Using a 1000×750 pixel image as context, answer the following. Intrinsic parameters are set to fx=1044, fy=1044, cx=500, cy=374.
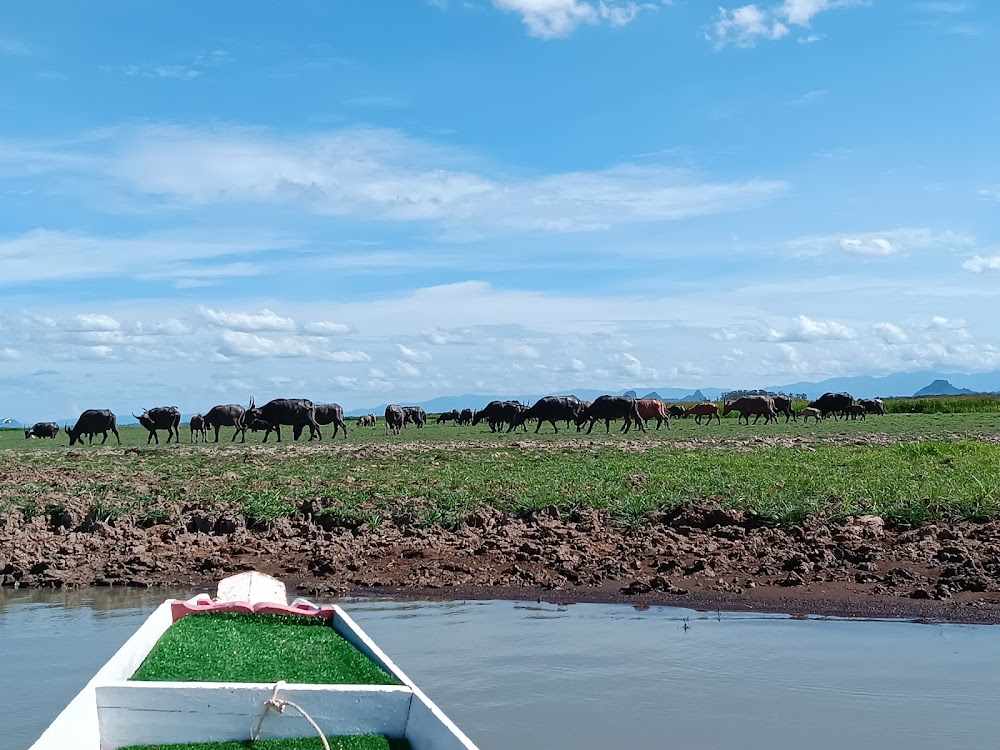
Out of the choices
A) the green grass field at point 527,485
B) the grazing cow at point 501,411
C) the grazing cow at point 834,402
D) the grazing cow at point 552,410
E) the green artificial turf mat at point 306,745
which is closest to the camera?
the green artificial turf mat at point 306,745

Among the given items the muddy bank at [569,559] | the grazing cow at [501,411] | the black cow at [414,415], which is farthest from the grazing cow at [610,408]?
the muddy bank at [569,559]

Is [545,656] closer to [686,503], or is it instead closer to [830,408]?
[686,503]

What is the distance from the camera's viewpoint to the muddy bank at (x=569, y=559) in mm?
10547

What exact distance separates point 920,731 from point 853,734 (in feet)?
1.44

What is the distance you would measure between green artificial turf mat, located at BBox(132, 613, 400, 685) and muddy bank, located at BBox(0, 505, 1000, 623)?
12.8 feet

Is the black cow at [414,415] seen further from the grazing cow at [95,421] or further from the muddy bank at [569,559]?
the muddy bank at [569,559]


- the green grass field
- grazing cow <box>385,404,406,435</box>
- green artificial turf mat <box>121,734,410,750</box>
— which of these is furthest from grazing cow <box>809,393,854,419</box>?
green artificial turf mat <box>121,734,410,750</box>

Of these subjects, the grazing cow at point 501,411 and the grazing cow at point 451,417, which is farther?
the grazing cow at point 451,417

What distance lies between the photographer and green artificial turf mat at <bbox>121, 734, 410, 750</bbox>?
16.1ft

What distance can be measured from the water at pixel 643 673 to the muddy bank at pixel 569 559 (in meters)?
0.73

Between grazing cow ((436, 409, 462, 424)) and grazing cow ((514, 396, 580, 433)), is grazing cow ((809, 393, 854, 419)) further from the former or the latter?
grazing cow ((514, 396, 580, 433))

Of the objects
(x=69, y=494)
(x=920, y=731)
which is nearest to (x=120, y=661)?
(x=920, y=731)

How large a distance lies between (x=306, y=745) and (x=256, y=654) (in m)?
1.54

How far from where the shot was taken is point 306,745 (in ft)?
16.5
